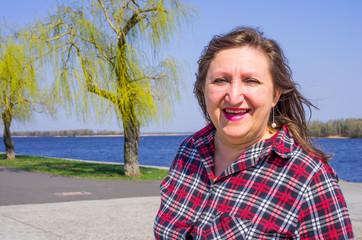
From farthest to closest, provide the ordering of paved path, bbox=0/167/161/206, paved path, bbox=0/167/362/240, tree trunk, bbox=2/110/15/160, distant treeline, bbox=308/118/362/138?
distant treeline, bbox=308/118/362/138
tree trunk, bbox=2/110/15/160
paved path, bbox=0/167/161/206
paved path, bbox=0/167/362/240

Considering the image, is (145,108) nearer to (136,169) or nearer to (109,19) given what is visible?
(136,169)

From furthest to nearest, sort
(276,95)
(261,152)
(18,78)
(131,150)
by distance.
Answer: (18,78) < (131,150) < (276,95) < (261,152)

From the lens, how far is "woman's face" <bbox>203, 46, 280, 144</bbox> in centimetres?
155

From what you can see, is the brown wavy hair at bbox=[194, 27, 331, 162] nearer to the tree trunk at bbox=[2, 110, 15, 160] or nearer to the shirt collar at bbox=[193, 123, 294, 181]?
the shirt collar at bbox=[193, 123, 294, 181]

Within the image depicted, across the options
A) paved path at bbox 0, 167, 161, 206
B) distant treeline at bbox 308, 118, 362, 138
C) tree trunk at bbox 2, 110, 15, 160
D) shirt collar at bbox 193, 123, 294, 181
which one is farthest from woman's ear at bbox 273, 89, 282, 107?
distant treeline at bbox 308, 118, 362, 138

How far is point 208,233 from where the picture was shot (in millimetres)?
1562

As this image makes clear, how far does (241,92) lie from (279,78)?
183 mm

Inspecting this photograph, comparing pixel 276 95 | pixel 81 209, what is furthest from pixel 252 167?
pixel 81 209

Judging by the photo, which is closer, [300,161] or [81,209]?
[300,161]

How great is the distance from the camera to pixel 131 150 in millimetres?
14391

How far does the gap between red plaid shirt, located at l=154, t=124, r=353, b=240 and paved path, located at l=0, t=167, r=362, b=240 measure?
4.37m

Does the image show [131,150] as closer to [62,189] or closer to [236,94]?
[62,189]

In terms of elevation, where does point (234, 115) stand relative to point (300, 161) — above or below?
above

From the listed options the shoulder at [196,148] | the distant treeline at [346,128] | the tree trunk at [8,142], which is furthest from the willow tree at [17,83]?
the distant treeline at [346,128]
